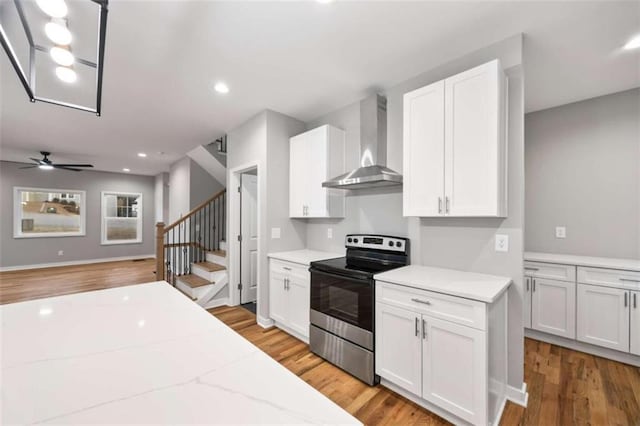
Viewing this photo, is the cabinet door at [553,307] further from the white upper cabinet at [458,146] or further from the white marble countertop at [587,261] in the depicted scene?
the white upper cabinet at [458,146]

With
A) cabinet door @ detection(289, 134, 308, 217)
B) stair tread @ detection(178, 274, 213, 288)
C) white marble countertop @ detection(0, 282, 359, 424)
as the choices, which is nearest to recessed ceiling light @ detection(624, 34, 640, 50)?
cabinet door @ detection(289, 134, 308, 217)

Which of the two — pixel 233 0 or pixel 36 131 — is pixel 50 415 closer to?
pixel 233 0

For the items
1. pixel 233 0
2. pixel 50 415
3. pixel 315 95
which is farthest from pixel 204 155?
pixel 50 415

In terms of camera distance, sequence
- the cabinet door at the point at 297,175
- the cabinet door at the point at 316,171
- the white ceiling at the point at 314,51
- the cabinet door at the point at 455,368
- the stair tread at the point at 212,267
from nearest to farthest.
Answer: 1. the cabinet door at the point at 455,368
2. the white ceiling at the point at 314,51
3. the cabinet door at the point at 316,171
4. the cabinet door at the point at 297,175
5. the stair tread at the point at 212,267

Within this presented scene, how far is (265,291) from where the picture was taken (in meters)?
3.31

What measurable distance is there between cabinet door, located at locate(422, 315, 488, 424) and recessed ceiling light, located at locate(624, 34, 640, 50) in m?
2.43

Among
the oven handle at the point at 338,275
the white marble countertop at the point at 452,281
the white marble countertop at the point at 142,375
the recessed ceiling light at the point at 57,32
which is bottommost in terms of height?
the oven handle at the point at 338,275

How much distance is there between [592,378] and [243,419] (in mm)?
3102

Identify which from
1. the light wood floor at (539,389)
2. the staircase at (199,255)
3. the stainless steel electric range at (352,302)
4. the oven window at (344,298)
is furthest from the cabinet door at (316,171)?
the staircase at (199,255)

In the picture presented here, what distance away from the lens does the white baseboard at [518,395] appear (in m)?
1.94

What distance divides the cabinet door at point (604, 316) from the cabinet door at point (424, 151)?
1.89 meters

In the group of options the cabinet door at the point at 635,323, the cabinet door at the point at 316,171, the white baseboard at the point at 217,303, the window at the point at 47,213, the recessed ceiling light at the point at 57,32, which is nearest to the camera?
the recessed ceiling light at the point at 57,32

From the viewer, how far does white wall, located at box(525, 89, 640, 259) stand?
2.65 m

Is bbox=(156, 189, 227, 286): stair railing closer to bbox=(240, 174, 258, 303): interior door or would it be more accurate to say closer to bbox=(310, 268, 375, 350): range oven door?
bbox=(240, 174, 258, 303): interior door
